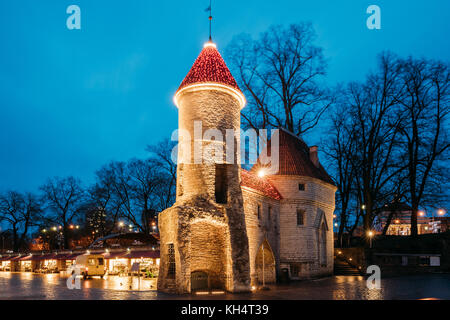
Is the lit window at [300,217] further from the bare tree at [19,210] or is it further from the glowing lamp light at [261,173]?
the bare tree at [19,210]

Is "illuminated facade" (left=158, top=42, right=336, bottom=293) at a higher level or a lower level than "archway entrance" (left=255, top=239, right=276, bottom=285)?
higher

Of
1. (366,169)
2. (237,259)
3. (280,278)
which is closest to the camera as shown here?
(237,259)

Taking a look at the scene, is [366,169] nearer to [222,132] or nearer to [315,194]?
[315,194]

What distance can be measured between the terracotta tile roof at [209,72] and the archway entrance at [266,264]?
1032 cm

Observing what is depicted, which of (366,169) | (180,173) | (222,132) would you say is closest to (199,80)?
(222,132)

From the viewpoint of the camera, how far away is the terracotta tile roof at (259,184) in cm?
2286

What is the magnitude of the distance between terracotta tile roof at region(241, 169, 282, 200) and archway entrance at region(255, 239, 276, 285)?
130 inches

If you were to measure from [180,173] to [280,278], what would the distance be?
34.1ft

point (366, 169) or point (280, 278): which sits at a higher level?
point (366, 169)

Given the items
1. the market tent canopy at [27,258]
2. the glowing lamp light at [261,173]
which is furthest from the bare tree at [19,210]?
the glowing lamp light at [261,173]

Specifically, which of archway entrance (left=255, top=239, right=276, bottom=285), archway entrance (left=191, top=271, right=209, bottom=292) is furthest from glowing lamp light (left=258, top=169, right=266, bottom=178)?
archway entrance (left=191, top=271, right=209, bottom=292)

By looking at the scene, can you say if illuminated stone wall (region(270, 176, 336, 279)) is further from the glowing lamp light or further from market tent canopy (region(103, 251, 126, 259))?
market tent canopy (region(103, 251, 126, 259))

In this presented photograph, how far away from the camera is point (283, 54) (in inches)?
1412

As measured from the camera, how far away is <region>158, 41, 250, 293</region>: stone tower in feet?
60.2
